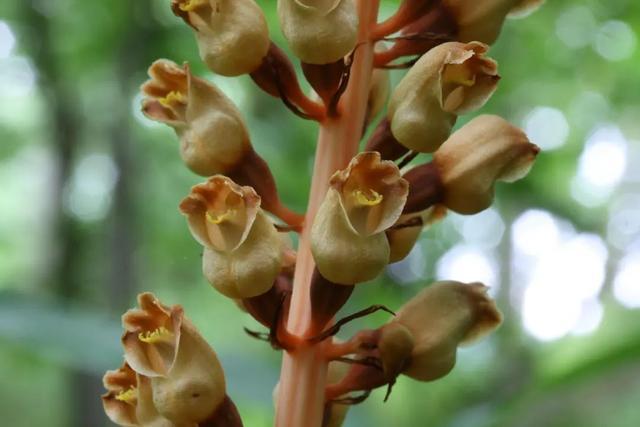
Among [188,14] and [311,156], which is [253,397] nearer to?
[188,14]

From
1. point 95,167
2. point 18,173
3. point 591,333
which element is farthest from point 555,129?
point 18,173

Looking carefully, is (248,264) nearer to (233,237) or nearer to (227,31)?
(233,237)

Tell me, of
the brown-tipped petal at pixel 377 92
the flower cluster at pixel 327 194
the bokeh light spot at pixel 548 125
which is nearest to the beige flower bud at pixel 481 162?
the flower cluster at pixel 327 194

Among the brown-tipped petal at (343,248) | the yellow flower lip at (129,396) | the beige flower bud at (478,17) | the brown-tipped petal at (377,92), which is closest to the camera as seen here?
the brown-tipped petal at (343,248)

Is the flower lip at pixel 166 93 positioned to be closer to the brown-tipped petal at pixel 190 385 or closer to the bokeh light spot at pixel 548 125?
the brown-tipped petal at pixel 190 385

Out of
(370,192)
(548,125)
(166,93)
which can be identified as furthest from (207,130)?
(548,125)

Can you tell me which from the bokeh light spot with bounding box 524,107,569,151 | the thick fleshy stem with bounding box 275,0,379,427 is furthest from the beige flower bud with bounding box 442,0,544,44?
the bokeh light spot with bounding box 524,107,569,151
